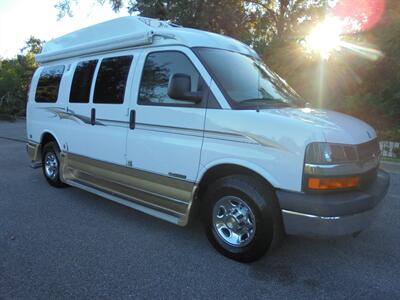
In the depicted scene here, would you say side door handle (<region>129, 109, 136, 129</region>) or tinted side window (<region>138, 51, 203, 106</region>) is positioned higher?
tinted side window (<region>138, 51, 203, 106</region>)

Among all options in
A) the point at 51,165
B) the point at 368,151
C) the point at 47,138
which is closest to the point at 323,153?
the point at 368,151

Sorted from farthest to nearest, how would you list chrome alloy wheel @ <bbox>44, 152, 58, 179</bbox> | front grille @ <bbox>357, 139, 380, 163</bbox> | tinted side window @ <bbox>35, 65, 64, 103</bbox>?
chrome alloy wheel @ <bbox>44, 152, 58, 179</bbox> < tinted side window @ <bbox>35, 65, 64, 103</bbox> < front grille @ <bbox>357, 139, 380, 163</bbox>

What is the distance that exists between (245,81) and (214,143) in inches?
32.4

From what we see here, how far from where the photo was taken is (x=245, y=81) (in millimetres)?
4285

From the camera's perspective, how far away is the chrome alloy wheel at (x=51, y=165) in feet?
21.6

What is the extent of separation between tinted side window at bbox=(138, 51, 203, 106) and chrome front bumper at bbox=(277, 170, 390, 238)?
1471 mm

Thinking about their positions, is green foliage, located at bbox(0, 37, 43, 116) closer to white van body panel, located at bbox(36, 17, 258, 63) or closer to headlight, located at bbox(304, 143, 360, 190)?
white van body panel, located at bbox(36, 17, 258, 63)

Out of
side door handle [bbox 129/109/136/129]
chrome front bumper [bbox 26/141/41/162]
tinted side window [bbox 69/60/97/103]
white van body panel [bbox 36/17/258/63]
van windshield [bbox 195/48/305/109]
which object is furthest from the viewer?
chrome front bumper [bbox 26/141/41/162]

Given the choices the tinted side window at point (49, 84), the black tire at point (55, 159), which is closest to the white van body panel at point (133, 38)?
the tinted side window at point (49, 84)

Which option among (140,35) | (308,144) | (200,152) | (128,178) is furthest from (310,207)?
(140,35)

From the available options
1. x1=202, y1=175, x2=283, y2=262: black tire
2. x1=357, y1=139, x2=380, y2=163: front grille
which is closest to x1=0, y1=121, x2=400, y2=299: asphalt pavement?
x1=202, y1=175, x2=283, y2=262: black tire

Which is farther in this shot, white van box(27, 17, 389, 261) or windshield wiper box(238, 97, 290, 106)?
windshield wiper box(238, 97, 290, 106)

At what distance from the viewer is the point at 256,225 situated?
3740 mm

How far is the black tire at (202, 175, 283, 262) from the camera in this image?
3.69m
